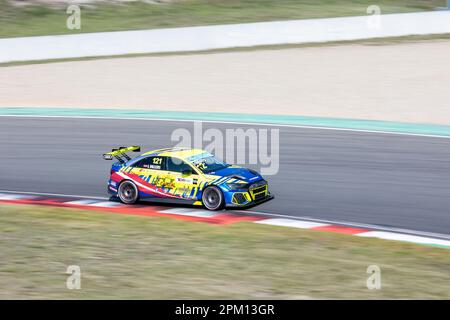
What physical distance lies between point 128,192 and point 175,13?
76.9 ft

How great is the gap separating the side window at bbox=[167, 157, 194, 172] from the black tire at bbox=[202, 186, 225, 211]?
50 cm

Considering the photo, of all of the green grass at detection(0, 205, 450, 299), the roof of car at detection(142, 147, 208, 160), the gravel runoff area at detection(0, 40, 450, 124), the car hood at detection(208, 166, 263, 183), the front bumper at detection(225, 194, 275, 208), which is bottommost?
the green grass at detection(0, 205, 450, 299)

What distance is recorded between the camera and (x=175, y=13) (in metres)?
36.4

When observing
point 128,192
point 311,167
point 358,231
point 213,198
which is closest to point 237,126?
point 311,167

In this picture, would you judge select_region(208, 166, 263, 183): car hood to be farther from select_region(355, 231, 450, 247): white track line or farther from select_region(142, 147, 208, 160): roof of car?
select_region(355, 231, 450, 247): white track line

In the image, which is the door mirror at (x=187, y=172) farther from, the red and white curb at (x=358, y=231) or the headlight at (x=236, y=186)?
the red and white curb at (x=358, y=231)

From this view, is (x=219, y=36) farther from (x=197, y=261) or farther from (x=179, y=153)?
(x=197, y=261)

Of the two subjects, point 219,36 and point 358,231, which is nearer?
point 358,231

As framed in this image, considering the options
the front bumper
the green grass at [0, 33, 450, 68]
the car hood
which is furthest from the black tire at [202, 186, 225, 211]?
the green grass at [0, 33, 450, 68]

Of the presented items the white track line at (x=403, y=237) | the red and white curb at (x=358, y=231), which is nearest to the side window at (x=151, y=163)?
the red and white curb at (x=358, y=231)

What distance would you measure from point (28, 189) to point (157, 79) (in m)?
11.9

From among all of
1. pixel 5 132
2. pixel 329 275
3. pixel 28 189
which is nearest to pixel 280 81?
pixel 5 132

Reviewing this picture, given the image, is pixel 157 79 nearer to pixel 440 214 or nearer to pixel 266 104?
pixel 266 104

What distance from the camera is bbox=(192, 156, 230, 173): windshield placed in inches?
536
